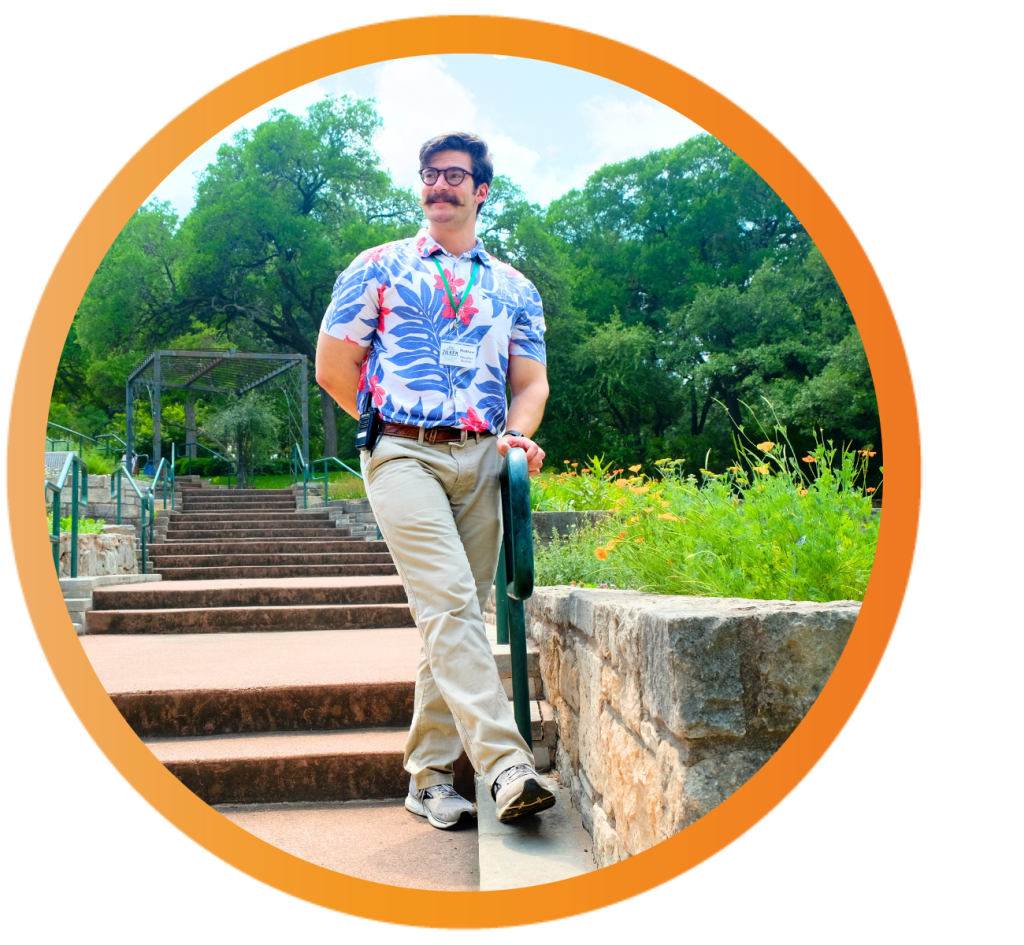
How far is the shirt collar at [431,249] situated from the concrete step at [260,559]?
514 centimetres

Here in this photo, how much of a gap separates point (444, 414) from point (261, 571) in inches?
200

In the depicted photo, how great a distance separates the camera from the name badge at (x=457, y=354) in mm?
2236

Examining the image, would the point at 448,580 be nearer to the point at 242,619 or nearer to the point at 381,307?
the point at 381,307

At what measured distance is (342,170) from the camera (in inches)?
907

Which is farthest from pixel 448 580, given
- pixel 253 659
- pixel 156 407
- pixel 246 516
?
pixel 156 407

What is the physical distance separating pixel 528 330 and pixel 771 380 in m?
14.1

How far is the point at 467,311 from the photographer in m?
2.29

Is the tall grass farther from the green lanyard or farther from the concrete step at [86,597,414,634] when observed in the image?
the concrete step at [86,597,414,634]

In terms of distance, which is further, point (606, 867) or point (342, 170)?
point (342, 170)

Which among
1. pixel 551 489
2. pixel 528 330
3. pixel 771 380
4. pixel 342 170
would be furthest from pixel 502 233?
pixel 528 330

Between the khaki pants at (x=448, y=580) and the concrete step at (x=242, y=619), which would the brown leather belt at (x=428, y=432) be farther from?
the concrete step at (x=242, y=619)

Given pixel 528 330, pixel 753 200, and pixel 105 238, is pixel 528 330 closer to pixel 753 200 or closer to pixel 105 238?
pixel 105 238

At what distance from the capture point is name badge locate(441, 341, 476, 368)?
7.34ft

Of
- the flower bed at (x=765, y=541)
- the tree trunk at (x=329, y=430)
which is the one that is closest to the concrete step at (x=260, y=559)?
the flower bed at (x=765, y=541)
